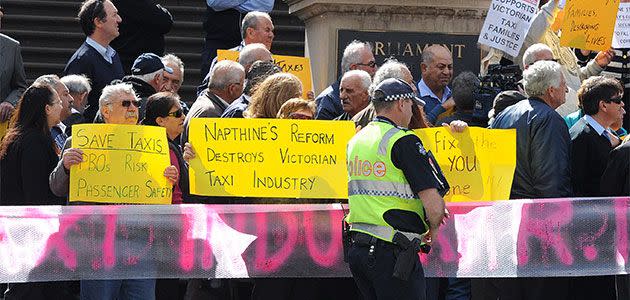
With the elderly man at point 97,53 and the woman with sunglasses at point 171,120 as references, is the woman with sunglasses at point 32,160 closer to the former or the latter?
the woman with sunglasses at point 171,120

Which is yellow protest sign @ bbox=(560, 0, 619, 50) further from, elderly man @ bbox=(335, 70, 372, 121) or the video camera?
elderly man @ bbox=(335, 70, 372, 121)

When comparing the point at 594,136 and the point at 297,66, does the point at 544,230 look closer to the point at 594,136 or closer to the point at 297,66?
the point at 594,136

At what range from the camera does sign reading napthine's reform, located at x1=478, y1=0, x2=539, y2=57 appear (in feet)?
43.2

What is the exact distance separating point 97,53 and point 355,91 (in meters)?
2.96

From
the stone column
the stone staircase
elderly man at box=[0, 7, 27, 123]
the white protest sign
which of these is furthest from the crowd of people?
the stone staircase

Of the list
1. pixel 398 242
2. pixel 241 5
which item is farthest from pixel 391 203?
pixel 241 5

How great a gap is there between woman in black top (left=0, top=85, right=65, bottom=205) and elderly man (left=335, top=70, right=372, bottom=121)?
2032 mm

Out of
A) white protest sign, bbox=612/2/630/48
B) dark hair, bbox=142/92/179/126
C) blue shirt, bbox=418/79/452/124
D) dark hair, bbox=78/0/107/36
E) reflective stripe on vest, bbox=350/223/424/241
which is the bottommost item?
reflective stripe on vest, bbox=350/223/424/241

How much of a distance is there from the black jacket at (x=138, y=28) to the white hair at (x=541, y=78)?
4.98m

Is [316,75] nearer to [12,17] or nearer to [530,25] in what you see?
[530,25]

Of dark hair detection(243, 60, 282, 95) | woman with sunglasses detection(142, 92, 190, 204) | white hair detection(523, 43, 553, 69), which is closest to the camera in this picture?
woman with sunglasses detection(142, 92, 190, 204)

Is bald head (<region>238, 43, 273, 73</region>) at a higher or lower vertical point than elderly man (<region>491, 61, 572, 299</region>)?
Result: higher

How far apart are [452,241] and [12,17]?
8.20m

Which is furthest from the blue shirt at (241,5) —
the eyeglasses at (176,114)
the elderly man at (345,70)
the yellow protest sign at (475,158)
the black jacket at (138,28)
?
the yellow protest sign at (475,158)
